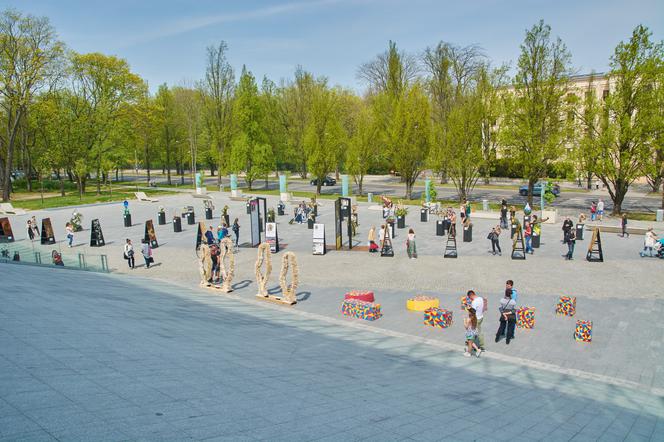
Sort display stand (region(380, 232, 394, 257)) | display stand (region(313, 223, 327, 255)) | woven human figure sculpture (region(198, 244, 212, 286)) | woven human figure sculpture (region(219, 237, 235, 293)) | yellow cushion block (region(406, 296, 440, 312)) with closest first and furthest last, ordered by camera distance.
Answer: yellow cushion block (region(406, 296, 440, 312)) < woven human figure sculpture (region(219, 237, 235, 293)) < woven human figure sculpture (region(198, 244, 212, 286)) < display stand (region(380, 232, 394, 257)) < display stand (region(313, 223, 327, 255))

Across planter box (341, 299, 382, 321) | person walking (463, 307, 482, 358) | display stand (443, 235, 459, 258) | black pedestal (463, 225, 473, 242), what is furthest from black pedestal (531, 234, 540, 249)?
person walking (463, 307, 482, 358)

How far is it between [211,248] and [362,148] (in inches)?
1319

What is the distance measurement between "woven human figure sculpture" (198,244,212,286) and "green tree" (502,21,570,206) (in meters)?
29.7

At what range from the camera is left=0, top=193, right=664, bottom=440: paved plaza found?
545 centimetres

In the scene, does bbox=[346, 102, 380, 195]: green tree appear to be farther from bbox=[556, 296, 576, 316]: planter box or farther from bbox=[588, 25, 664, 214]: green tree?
bbox=[556, 296, 576, 316]: planter box

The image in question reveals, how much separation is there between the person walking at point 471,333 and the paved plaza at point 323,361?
37cm

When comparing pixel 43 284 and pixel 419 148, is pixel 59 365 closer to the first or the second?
pixel 43 284

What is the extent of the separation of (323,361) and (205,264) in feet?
32.5

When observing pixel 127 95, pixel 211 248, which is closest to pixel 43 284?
pixel 211 248

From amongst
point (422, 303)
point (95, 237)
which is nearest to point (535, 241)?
point (422, 303)

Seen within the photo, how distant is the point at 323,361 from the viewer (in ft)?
31.0

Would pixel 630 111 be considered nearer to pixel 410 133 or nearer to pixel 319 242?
pixel 410 133

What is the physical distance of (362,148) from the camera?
50.3 meters

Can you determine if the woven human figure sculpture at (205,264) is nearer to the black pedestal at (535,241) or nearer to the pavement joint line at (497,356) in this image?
the pavement joint line at (497,356)
